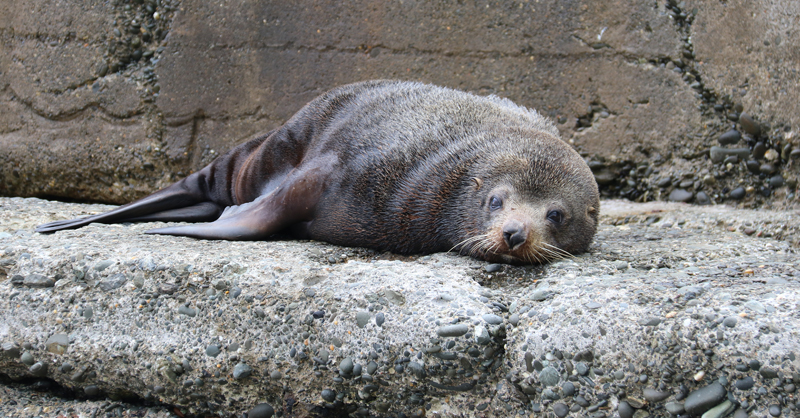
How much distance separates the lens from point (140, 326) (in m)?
2.94

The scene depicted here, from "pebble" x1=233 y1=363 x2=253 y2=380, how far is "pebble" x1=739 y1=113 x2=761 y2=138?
4.10 metres

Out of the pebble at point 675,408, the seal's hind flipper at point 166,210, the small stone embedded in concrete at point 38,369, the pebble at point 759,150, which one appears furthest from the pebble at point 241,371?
the pebble at point 759,150

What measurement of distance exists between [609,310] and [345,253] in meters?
1.56

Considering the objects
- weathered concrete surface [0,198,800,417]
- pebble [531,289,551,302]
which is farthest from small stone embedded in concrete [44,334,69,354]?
pebble [531,289,551,302]

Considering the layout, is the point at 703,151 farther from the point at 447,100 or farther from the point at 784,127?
the point at 447,100

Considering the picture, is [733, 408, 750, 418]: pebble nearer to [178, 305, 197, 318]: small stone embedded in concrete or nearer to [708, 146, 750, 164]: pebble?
[178, 305, 197, 318]: small stone embedded in concrete

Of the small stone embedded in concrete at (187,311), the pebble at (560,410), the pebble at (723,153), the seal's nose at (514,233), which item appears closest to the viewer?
the pebble at (560,410)

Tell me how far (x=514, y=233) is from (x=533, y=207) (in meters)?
0.34

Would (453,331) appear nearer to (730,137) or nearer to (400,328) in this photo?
(400,328)

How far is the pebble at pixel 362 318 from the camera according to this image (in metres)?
2.68

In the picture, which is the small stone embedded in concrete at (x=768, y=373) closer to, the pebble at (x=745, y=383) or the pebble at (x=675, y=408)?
the pebble at (x=745, y=383)

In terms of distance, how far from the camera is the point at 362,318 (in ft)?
8.84

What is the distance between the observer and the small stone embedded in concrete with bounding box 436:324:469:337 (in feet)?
Answer: 8.26

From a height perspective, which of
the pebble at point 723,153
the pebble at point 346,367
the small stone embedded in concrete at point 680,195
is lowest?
the pebble at point 346,367
